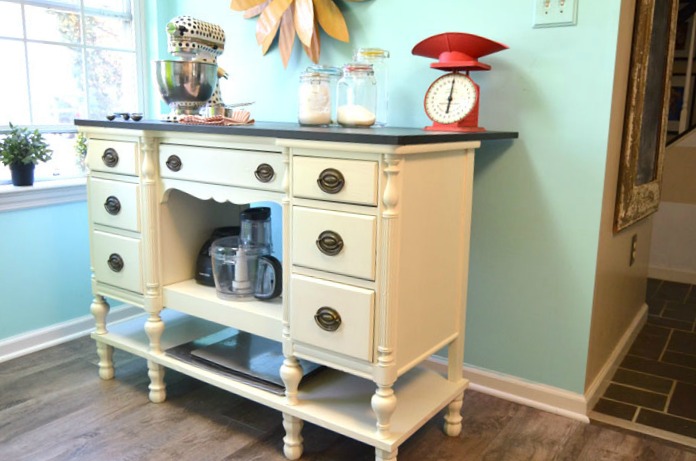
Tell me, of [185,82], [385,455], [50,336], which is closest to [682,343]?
[385,455]

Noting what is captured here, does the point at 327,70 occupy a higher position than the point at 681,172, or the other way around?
the point at 327,70

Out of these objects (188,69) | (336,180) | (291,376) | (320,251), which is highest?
(188,69)

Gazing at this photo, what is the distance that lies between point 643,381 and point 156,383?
1.83m

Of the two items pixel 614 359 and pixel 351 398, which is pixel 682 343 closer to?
pixel 614 359

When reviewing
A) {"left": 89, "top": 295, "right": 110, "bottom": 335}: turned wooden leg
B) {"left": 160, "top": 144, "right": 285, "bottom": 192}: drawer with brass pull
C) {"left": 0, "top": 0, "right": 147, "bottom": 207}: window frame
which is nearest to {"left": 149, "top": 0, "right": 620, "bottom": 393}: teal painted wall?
{"left": 160, "top": 144, "right": 285, "bottom": 192}: drawer with brass pull

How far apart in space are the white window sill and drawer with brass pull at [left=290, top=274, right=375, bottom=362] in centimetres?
139

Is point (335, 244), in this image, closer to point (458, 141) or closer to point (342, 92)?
point (458, 141)

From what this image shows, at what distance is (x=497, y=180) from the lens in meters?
2.06

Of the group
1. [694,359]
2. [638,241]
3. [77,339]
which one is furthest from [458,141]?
[77,339]

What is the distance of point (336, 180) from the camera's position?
1519mm

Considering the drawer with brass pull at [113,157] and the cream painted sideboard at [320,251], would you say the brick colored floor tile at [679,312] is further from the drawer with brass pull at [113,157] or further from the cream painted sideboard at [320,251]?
the drawer with brass pull at [113,157]

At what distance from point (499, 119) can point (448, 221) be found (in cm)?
49

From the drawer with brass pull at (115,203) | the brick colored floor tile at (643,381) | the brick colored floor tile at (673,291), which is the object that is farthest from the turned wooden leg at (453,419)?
the brick colored floor tile at (673,291)

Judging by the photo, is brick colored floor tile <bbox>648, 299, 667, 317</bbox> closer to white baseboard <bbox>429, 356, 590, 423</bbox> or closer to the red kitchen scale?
white baseboard <bbox>429, 356, 590, 423</bbox>
